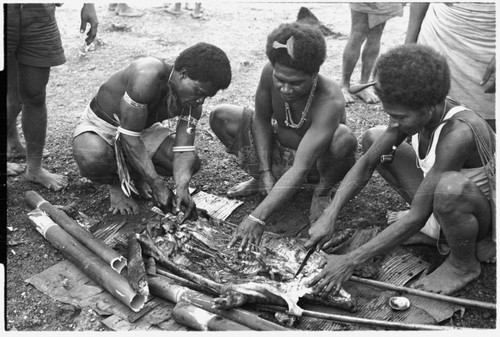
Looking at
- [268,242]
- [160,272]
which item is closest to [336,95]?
[268,242]

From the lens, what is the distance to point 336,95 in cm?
357

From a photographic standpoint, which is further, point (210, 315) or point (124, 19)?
point (124, 19)

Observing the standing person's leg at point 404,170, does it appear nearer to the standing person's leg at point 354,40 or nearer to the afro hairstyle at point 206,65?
the afro hairstyle at point 206,65

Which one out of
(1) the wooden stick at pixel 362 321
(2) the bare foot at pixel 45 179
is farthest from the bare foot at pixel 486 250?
(2) the bare foot at pixel 45 179

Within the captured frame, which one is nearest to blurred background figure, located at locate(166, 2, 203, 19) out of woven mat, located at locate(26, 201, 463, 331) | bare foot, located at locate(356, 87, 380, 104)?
bare foot, located at locate(356, 87, 380, 104)

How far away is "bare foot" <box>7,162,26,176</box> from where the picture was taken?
4160mm

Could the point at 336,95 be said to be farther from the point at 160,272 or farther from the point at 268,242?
the point at 160,272

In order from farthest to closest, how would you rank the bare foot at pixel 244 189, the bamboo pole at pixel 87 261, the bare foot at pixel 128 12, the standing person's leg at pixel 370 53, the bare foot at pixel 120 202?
1. the bare foot at pixel 128 12
2. the standing person's leg at pixel 370 53
3. the bare foot at pixel 244 189
4. the bare foot at pixel 120 202
5. the bamboo pole at pixel 87 261

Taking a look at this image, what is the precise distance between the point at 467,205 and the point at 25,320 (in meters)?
2.41

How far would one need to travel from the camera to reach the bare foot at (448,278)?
3070mm

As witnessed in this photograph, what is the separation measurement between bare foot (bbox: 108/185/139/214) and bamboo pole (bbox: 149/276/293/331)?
3.05 ft

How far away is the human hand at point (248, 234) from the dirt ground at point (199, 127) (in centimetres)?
74

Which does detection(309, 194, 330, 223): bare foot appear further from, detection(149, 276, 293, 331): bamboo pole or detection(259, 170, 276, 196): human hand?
detection(149, 276, 293, 331): bamboo pole

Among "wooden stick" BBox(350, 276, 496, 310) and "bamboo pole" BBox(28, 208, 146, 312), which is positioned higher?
"wooden stick" BBox(350, 276, 496, 310)
